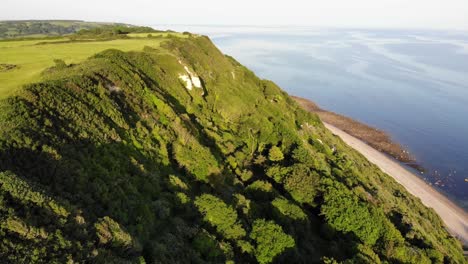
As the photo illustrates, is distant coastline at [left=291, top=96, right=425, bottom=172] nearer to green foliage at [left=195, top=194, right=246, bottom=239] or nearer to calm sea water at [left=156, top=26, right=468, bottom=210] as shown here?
calm sea water at [left=156, top=26, right=468, bottom=210]

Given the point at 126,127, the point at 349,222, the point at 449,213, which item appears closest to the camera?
the point at 126,127

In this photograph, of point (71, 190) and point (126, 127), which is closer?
point (71, 190)

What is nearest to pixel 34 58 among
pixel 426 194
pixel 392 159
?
pixel 426 194

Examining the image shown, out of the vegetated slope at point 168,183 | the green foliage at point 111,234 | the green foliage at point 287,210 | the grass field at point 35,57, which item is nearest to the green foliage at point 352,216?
the vegetated slope at point 168,183

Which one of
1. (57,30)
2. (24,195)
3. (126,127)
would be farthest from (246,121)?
(57,30)

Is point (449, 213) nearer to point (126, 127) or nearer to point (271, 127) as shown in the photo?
point (271, 127)

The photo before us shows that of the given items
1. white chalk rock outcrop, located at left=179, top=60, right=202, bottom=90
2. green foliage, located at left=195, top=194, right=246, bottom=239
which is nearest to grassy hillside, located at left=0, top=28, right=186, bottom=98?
white chalk rock outcrop, located at left=179, top=60, right=202, bottom=90

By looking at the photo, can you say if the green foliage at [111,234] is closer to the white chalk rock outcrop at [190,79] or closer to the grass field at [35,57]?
the grass field at [35,57]
